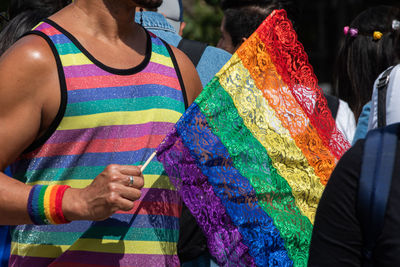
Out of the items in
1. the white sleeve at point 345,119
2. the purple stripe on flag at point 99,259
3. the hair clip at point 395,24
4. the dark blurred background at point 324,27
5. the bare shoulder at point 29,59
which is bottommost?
the dark blurred background at point 324,27

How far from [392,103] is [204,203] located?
67cm

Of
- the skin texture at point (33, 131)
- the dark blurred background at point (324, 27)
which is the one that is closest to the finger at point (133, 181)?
the skin texture at point (33, 131)

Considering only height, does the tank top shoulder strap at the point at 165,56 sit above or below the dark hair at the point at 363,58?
above

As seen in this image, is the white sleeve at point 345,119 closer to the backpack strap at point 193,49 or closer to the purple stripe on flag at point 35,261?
the backpack strap at point 193,49

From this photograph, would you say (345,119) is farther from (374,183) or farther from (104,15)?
(374,183)

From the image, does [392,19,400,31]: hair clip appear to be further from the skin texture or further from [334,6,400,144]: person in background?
the skin texture

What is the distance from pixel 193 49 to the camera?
285 cm

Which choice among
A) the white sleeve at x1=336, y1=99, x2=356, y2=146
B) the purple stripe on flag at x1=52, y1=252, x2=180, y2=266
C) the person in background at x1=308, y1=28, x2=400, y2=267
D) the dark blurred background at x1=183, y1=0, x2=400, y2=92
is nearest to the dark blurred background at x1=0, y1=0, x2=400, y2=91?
the dark blurred background at x1=183, y1=0, x2=400, y2=92

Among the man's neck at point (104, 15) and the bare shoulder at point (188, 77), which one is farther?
the bare shoulder at point (188, 77)

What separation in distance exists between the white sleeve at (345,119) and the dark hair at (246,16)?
2.45 ft

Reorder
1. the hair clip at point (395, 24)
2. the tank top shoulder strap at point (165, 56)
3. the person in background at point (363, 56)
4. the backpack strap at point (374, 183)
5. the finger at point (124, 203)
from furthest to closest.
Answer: the person in background at point (363, 56) → the hair clip at point (395, 24) → the tank top shoulder strap at point (165, 56) → the finger at point (124, 203) → the backpack strap at point (374, 183)

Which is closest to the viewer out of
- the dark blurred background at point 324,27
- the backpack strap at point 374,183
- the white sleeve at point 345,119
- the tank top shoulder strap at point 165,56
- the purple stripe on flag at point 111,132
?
the backpack strap at point 374,183

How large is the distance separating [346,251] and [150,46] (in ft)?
3.42

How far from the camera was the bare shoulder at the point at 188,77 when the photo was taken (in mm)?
2221
